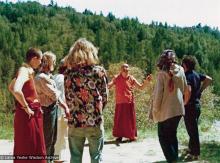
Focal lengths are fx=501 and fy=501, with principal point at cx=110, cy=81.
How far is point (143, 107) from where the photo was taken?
31328 mm

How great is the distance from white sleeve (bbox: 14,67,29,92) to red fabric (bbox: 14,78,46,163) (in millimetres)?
91

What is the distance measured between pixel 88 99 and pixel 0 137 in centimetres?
732

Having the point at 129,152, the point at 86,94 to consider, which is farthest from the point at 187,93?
the point at 86,94

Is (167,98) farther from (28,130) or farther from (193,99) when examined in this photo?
(28,130)

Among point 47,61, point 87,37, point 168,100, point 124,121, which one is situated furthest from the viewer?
point 87,37

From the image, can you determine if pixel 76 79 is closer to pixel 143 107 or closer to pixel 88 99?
pixel 88 99

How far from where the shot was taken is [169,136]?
723 centimetres

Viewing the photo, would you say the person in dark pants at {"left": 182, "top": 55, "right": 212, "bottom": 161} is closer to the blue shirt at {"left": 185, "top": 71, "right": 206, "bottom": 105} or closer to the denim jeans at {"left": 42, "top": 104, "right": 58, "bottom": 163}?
the blue shirt at {"left": 185, "top": 71, "right": 206, "bottom": 105}

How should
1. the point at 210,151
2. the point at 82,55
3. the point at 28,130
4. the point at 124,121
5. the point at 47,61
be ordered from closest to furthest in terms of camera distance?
1. the point at 82,55
2. the point at 28,130
3. the point at 47,61
4. the point at 210,151
5. the point at 124,121

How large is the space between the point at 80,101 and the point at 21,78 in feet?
2.65

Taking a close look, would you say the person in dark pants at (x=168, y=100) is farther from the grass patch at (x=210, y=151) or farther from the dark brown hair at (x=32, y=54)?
the dark brown hair at (x=32, y=54)

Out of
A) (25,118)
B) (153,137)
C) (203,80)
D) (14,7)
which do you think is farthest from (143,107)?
(14,7)

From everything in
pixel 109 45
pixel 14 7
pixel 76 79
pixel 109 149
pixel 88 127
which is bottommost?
pixel 109 149

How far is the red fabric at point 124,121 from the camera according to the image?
1120 centimetres
